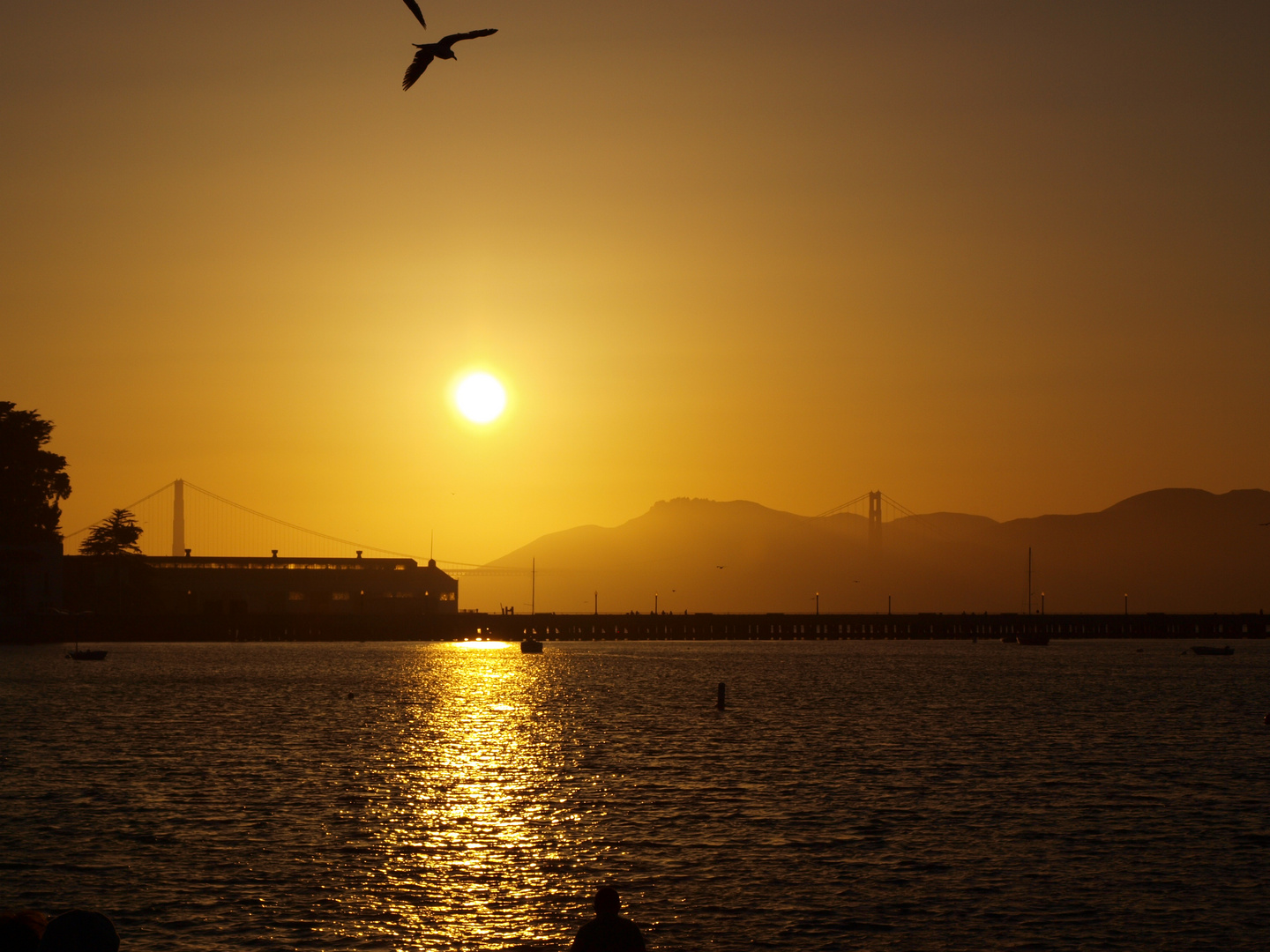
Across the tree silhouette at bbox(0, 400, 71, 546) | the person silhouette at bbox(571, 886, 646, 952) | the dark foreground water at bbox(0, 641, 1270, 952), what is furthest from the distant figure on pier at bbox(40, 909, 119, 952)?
the tree silhouette at bbox(0, 400, 71, 546)

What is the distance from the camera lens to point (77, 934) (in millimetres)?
15047

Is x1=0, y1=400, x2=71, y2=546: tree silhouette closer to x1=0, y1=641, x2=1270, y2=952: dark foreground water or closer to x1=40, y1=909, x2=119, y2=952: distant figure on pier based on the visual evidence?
x1=0, y1=641, x2=1270, y2=952: dark foreground water

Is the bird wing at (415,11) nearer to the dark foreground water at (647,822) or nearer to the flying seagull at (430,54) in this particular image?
the flying seagull at (430,54)

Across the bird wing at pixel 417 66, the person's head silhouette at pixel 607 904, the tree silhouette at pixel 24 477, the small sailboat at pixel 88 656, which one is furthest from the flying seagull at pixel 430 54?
the tree silhouette at pixel 24 477

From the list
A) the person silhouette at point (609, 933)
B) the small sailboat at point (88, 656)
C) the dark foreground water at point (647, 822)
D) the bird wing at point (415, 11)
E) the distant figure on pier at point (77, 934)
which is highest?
the bird wing at point (415, 11)

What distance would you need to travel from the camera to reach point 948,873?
30469mm

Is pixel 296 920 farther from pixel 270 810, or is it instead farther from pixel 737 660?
pixel 737 660

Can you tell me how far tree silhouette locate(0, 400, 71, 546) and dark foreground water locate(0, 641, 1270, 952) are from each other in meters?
92.0

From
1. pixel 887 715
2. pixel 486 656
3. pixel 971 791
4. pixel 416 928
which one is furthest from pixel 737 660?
pixel 416 928

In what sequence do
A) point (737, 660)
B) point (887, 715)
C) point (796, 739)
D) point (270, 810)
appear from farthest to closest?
point (737, 660)
point (887, 715)
point (796, 739)
point (270, 810)

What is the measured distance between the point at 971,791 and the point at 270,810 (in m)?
22.5

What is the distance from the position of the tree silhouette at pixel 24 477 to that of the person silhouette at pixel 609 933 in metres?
168

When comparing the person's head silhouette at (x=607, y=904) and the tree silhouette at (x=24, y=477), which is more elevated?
the tree silhouette at (x=24, y=477)

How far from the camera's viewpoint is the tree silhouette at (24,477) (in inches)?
6535
